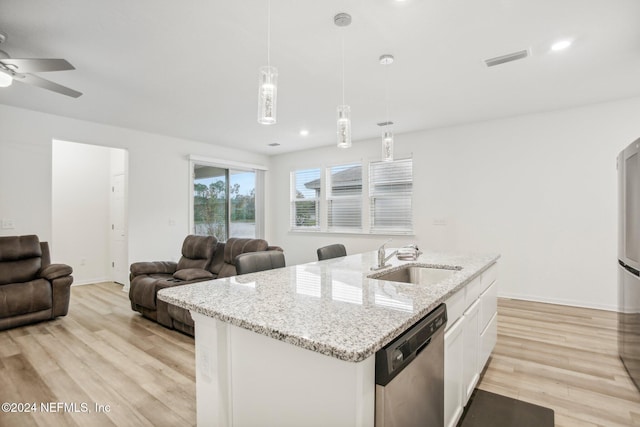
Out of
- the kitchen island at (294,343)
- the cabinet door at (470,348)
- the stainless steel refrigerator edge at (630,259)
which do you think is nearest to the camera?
the kitchen island at (294,343)

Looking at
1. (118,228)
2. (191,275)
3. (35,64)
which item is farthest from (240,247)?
(118,228)

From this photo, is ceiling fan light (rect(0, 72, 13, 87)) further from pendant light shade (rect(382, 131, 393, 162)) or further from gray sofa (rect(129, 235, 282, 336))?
pendant light shade (rect(382, 131, 393, 162))

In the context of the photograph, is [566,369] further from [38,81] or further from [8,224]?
[8,224]

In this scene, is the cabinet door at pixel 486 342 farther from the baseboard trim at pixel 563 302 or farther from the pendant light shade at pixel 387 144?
the baseboard trim at pixel 563 302

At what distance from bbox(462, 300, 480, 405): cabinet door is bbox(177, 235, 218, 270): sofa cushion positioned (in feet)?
10.8

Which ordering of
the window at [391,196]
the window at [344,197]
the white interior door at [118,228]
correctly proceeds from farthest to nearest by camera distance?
1. the window at [344,197]
2. the white interior door at [118,228]
3. the window at [391,196]

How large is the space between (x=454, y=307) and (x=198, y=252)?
354 centimetres

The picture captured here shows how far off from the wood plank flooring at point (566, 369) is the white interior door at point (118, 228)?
19.0ft

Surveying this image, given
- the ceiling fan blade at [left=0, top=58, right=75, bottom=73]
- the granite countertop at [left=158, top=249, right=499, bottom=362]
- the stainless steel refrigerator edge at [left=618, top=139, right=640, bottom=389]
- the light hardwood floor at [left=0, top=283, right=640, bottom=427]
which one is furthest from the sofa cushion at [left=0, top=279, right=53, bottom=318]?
the stainless steel refrigerator edge at [left=618, top=139, right=640, bottom=389]

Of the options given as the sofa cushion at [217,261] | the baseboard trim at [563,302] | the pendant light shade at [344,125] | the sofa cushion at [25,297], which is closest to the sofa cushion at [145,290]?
the sofa cushion at [217,261]

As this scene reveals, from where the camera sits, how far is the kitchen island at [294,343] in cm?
90

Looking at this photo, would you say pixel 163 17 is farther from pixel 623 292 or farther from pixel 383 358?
pixel 623 292

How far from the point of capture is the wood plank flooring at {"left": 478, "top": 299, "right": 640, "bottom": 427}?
1976 millimetres

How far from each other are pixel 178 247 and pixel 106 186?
6.78 ft
